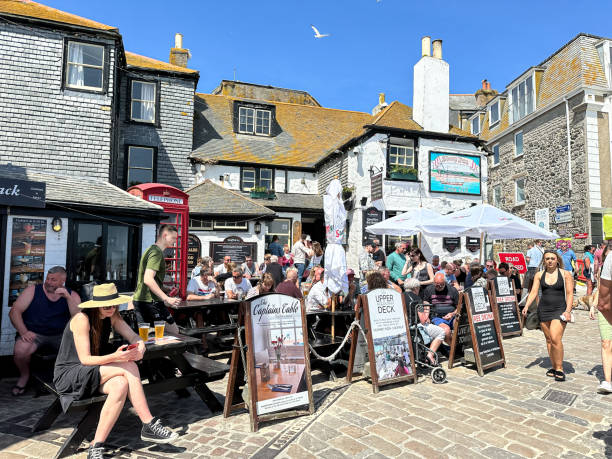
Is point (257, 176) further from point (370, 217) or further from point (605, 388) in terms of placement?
point (605, 388)

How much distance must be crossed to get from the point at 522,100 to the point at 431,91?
7313 mm

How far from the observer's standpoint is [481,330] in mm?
6387

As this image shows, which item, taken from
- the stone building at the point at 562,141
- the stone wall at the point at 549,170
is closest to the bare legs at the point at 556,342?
the stone building at the point at 562,141

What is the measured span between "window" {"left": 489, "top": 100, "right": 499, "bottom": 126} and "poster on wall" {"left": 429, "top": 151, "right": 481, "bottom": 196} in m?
8.43

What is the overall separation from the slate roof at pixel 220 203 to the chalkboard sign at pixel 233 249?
3.91 feet

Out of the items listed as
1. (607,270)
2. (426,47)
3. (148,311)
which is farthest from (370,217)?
(607,270)

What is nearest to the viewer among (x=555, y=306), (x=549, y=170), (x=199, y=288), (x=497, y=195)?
(x=555, y=306)

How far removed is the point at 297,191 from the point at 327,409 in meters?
15.7

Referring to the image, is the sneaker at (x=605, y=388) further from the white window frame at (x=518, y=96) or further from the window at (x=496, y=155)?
the window at (x=496, y=155)

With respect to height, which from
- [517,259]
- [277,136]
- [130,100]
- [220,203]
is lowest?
[517,259]

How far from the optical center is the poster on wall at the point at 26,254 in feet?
21.2

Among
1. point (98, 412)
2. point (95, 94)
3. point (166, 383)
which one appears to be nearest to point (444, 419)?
point (166, 383)

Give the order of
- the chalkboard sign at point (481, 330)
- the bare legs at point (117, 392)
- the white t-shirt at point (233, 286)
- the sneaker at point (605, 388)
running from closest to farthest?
the bare legs at point (117, 392) → the sneaker at point (605, 388) → the chalkboard sign at point (481, 330) → the white t-shirt at point (233, 286)

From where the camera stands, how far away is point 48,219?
23.1ft
